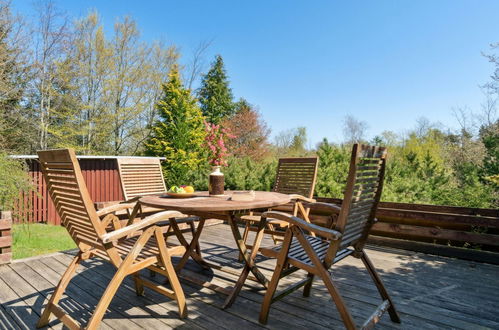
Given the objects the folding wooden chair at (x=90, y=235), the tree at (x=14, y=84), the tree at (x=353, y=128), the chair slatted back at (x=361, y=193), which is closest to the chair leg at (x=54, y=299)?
the folding wooden chair at (x=90, y=235)

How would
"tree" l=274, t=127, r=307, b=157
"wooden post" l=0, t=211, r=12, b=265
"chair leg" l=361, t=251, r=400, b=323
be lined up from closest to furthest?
"chair leg" l=361, t=251, r=400, b=323 → "wooden post" l=0, t=211, r=12, b=265 → "tree" l=274, t=127, r=307, b=157

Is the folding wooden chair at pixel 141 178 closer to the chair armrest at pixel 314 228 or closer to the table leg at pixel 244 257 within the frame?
the table leg at pixel 244 257

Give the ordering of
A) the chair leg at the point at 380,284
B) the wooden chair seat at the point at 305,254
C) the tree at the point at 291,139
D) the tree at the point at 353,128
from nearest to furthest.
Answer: the wooden chair seat at the point at 305,254
the chair leg at the point at 380,284
the tree at the point at 353,128
the tree at the point at 291,139

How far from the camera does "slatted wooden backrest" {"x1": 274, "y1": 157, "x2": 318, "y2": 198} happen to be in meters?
3.44

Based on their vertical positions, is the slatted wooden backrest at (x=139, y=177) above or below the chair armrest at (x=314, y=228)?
above

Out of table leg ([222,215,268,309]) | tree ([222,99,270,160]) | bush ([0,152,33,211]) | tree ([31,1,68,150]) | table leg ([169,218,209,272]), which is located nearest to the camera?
table leg ([222,215,268,309])

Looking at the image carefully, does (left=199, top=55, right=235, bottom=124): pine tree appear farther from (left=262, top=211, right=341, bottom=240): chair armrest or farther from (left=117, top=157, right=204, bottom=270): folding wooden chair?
(left=262, top=211, right=341, bottom=240): chair armrest

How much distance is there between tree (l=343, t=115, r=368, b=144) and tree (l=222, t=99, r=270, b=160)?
5467mm

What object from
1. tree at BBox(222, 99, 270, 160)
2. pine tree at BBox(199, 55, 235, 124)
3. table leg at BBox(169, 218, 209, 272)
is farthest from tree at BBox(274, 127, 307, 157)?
table leg at BBox(169, 218, 209, 272)

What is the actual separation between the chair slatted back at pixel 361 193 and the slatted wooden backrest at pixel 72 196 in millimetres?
1362

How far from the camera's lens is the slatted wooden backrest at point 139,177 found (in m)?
3.04

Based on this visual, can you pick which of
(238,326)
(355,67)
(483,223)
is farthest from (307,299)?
(355,67)

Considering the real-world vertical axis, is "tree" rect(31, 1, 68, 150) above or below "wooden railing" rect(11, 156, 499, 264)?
above

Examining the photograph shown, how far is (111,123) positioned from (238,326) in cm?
1587
